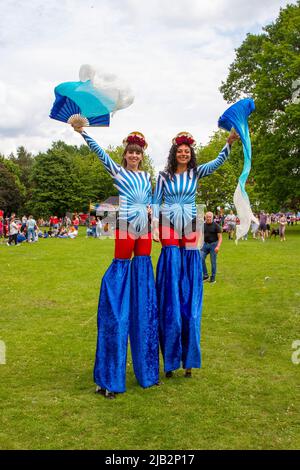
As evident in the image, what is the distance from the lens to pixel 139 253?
5.36 metres

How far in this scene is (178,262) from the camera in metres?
5.55

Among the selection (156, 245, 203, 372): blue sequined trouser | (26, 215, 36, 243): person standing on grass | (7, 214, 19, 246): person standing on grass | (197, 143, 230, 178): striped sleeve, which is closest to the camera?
(156, 245, 203, 372): blue sequined trouser

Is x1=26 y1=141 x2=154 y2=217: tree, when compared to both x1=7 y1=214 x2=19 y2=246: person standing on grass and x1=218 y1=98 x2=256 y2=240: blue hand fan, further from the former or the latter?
x1=218 y1=98 x2=256 y2=240: blue hand fan

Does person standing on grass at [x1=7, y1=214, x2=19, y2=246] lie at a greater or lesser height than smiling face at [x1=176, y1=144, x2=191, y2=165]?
lesser

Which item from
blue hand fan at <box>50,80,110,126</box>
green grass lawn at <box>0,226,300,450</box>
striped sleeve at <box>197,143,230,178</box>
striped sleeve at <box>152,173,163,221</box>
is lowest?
green grass lawn at <box>0,226,300,450</box>

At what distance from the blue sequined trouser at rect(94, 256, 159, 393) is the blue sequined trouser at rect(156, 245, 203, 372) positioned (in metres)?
0.19

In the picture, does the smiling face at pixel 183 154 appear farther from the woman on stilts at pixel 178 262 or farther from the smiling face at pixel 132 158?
the smiling face at pixel 132 158

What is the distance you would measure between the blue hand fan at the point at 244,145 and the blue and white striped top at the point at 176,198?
605 mm

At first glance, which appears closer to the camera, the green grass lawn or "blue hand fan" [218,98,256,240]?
the green grass lawn

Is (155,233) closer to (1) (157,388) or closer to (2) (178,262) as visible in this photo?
(2) (178,262)

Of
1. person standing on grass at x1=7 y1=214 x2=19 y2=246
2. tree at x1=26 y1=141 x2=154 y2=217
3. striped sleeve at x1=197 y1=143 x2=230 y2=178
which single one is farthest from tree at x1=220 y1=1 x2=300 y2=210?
tree at x1=26 y1=141 x2=154 y2=217

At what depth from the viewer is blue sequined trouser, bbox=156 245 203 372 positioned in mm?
5496
